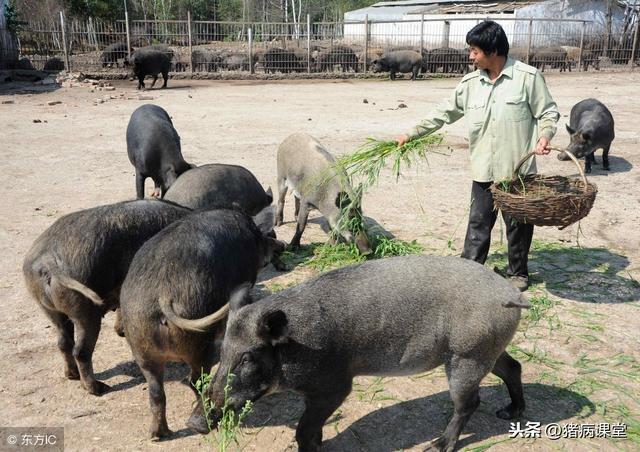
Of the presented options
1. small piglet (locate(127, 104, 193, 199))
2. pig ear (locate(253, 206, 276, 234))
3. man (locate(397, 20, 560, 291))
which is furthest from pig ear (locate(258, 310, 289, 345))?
small piglet (locate(127, 104, 193, 199))

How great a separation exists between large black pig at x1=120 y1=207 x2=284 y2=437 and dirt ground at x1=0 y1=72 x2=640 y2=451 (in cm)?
42

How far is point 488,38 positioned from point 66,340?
392 cm

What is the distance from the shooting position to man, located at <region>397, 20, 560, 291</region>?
494 centimetres

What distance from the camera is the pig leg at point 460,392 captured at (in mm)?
3328

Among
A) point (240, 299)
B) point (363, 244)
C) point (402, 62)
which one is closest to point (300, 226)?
point (363, 244)

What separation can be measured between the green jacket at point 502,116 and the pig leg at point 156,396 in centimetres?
292

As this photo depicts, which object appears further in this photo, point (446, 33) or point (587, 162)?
point (446, 33)

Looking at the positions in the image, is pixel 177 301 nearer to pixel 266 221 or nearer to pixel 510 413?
pixel 266 221

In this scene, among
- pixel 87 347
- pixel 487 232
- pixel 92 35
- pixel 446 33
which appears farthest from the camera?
pixel 446 33

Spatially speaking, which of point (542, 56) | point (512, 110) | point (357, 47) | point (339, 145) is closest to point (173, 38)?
point (357, 47)

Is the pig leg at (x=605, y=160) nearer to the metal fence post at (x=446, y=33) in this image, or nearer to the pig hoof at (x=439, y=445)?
the pig hoof at (x=439, y=445)

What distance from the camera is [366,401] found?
3963mm

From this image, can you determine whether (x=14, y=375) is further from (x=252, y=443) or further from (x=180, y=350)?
(x=252, y=443)

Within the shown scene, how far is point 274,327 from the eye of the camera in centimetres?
301
